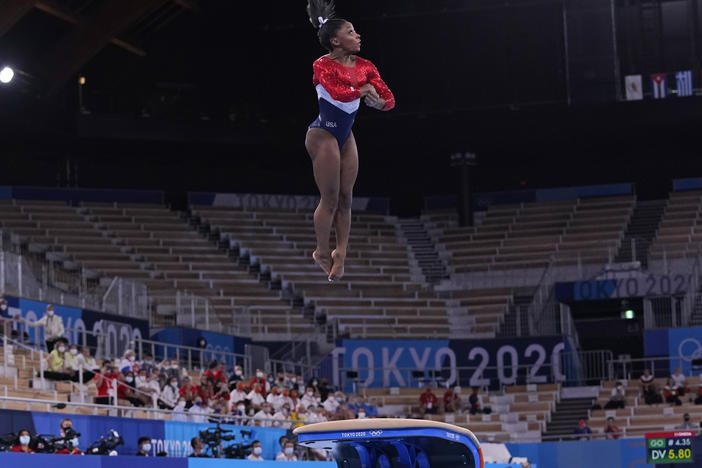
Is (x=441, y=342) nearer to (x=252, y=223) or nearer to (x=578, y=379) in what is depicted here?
(x=578, y=379)

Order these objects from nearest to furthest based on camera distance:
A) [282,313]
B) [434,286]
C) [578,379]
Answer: [578,379]
[282,313]
[434,286]

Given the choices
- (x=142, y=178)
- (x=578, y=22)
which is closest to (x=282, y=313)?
(x=142, y=178)

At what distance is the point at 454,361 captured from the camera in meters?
29.8

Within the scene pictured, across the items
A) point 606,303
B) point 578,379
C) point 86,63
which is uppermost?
point 86,63

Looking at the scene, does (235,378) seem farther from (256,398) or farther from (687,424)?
(687,424)

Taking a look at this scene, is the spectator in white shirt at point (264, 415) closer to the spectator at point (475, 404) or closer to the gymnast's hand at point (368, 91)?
the spectator at point (475, 404)

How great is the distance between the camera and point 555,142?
33.9 metres

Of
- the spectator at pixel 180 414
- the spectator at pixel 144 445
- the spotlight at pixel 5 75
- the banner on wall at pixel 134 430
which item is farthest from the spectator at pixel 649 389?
the spotlight at pixel 5 75

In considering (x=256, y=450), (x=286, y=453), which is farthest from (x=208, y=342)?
(x=256, y=450)

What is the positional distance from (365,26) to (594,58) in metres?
6.05

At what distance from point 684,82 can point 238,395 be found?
51.2 feet

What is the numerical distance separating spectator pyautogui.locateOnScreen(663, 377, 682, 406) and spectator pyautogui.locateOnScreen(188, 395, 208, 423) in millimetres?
10738

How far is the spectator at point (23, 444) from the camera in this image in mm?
15086

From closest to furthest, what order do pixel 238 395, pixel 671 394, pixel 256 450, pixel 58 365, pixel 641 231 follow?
pixel 256 450
pixel 58 365
pixel 238 395
pixel 671 394
pixel 641 231
